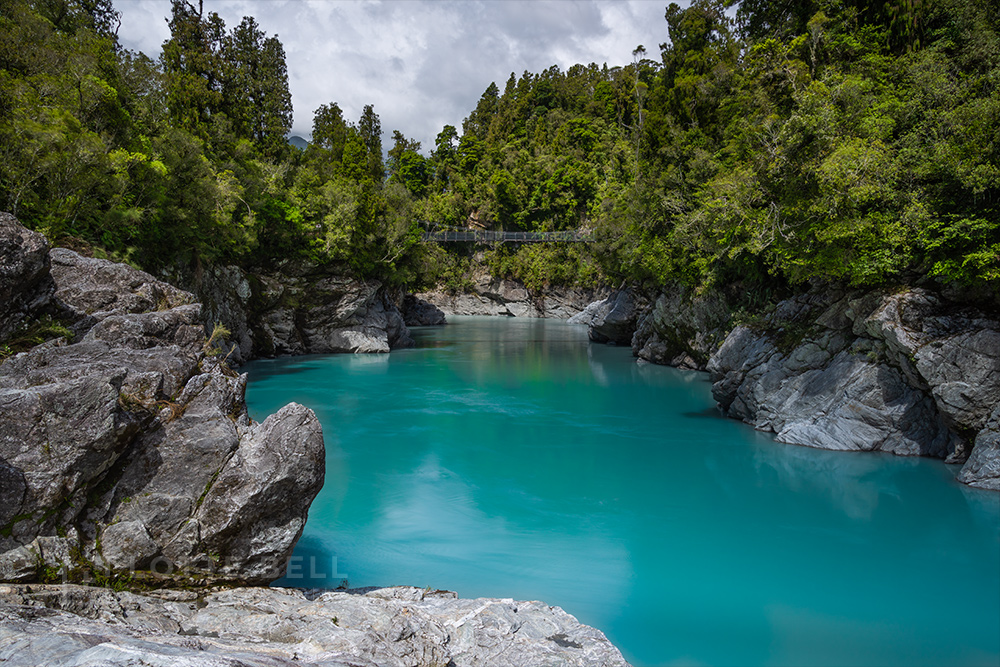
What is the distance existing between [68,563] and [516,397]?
15024 millimetres

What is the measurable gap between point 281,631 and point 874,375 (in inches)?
485

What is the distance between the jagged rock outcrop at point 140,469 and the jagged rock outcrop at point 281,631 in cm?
38

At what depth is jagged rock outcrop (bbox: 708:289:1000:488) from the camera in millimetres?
10242

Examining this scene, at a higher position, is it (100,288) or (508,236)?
(508,236)

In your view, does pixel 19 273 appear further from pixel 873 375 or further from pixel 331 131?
pixel 331 131

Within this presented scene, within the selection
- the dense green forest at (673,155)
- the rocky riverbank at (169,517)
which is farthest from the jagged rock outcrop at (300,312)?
the rocky riverbank at (169,517)

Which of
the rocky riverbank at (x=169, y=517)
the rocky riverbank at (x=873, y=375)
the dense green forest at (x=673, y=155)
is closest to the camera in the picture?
the rocky riverbank at (x=169, y=517)

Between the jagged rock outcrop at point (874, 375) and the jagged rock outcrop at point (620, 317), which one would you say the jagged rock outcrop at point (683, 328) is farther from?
the jagged rock outcrop at point (874, 375)

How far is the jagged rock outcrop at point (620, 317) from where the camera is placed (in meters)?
31.2

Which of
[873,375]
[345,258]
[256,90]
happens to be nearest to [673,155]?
[873,375]

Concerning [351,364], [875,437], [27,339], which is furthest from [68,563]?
[351,364]

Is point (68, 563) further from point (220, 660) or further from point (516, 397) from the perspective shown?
point (516, 397)

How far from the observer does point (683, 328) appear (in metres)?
23.3

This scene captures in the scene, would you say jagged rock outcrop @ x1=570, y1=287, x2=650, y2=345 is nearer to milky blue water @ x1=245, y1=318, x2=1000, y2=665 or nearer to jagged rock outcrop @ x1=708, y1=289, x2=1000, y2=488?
jagged rock outcrop @ x1=708, y1=289, x2=1000, y2=488
